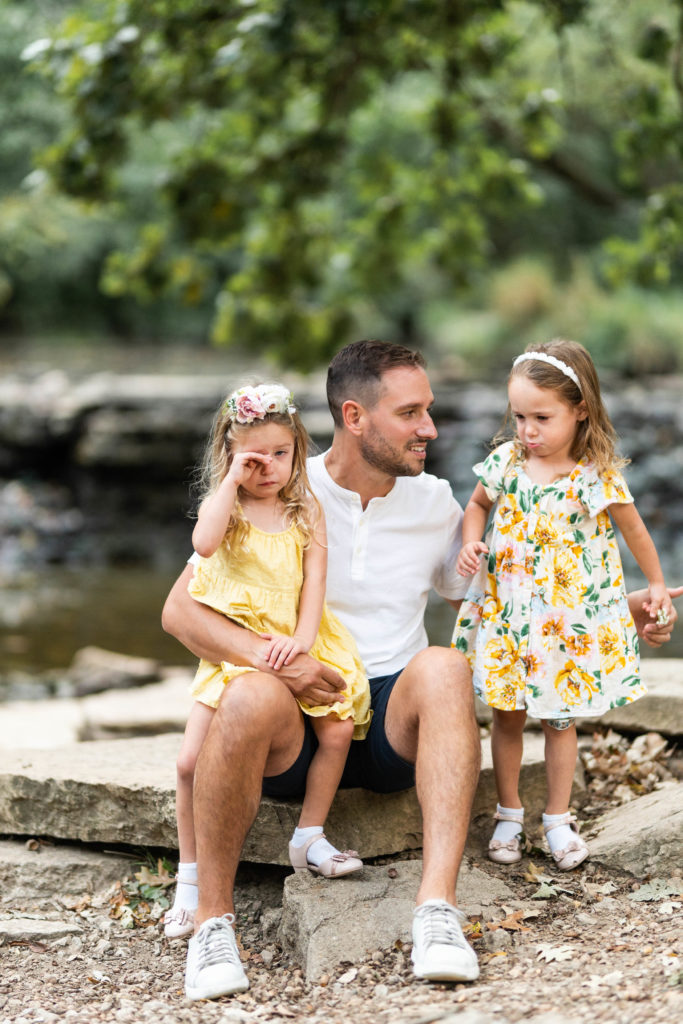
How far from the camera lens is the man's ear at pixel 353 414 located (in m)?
2.63

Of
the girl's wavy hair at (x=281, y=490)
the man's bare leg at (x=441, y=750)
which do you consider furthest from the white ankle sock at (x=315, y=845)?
the girl's wavy hair at (x=281, y=490)

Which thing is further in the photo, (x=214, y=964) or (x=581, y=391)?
(x=581, y=391)

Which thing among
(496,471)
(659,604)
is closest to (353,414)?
(496,471)

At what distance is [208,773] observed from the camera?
7.44 ft

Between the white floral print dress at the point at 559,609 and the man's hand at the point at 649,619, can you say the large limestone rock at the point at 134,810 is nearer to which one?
the white floral print dress at the point at 559,609

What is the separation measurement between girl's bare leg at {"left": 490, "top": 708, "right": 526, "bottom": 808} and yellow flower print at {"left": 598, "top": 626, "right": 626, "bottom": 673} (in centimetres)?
25

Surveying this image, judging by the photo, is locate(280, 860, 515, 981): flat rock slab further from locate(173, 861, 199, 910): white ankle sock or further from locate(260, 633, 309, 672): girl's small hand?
locate(260, 633, 309, 672): girl's small hand

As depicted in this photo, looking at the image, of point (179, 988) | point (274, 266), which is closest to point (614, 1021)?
point (179, 988)

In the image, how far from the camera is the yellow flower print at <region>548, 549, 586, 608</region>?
262cm

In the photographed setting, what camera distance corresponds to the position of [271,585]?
2.51m

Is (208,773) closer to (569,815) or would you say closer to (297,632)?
(297,632)

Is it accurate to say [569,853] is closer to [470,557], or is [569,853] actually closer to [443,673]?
[443,673]

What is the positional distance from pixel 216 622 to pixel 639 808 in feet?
4.29

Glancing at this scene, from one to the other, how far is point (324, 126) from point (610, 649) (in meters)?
4.40
